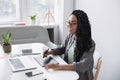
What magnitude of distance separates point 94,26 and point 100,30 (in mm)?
179

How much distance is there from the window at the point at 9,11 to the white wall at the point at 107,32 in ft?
5.26

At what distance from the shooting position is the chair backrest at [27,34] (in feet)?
10.8

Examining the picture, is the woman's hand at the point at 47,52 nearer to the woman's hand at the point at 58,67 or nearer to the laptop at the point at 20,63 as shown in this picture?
the laptop at the point at 20,63

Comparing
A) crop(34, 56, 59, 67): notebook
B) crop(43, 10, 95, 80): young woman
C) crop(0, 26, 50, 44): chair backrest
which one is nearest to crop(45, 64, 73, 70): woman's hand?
crop(43, 10, 95, 80): young woman

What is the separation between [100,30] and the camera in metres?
2.79

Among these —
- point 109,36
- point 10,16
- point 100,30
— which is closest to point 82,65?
point 109,36

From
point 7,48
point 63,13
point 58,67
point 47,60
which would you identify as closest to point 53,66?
point 58,67

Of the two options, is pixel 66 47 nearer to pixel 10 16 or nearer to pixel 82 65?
pixel 82 65

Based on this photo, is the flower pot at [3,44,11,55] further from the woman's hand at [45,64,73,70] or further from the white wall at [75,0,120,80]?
the white wall at [75,0,120,80]

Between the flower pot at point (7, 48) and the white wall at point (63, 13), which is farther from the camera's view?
the white wall at point (63, 13)

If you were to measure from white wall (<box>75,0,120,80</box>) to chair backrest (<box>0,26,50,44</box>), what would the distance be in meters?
0.95

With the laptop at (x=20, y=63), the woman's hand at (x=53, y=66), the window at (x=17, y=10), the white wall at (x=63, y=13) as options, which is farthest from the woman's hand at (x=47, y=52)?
the window at (x=17, y=10)

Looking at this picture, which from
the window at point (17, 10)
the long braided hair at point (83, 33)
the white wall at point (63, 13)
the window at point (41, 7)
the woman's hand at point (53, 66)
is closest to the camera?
the woman's hand at point (53, 66)

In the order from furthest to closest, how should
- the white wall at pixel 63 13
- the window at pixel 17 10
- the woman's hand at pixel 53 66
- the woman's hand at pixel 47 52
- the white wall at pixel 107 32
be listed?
the window at pixel 17 10, the white wall at pixel 63 13, the white wall at pixel 107 32, the woman's hand at pixel 47 52, the woman's hand at pixel 53 66
